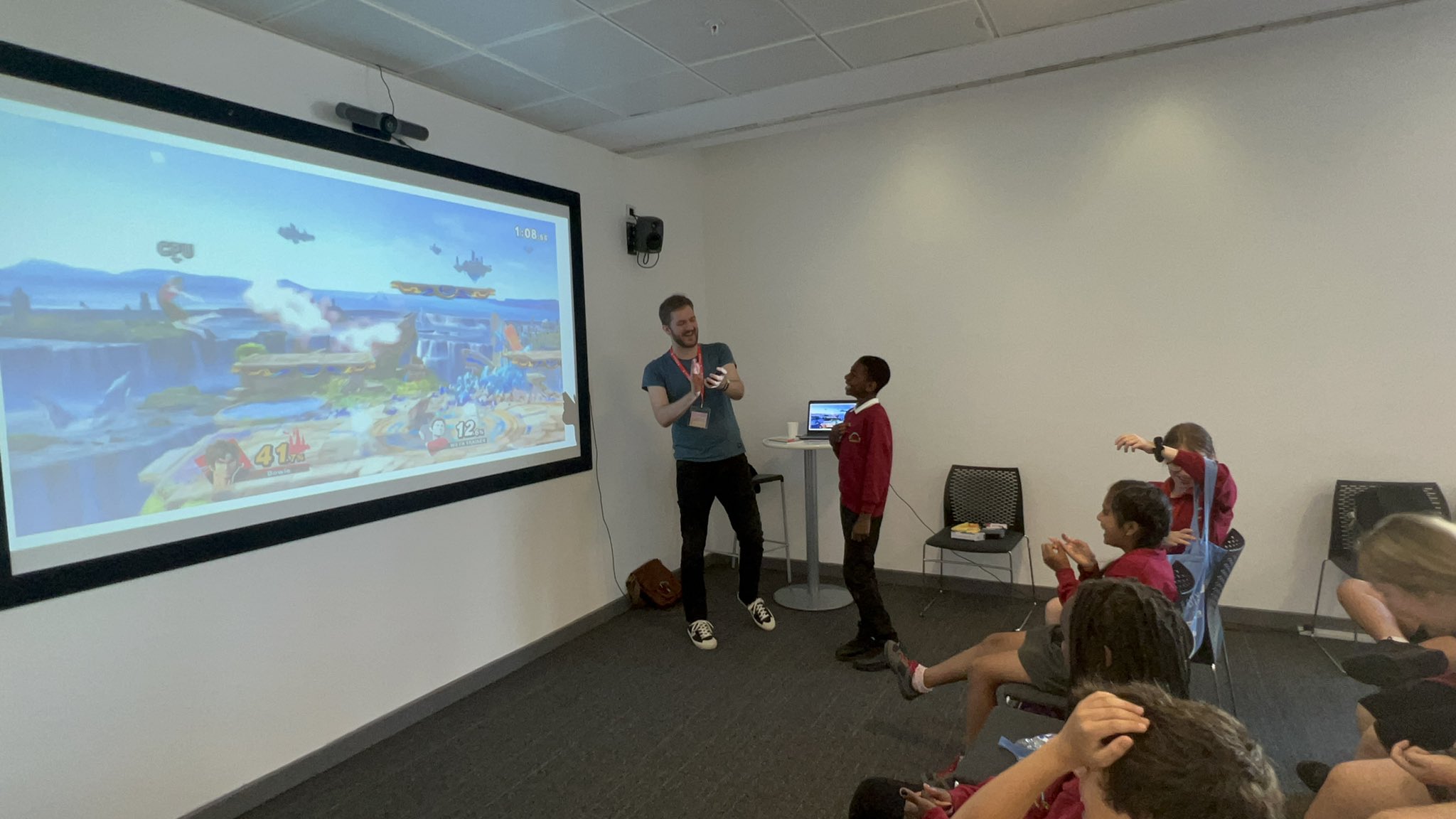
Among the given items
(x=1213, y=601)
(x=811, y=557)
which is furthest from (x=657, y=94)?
(x=1213, y=601)

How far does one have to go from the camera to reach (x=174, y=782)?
235 centimetres

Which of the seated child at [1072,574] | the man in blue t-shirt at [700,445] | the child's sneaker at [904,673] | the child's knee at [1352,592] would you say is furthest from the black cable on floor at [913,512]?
the child's knee at [1352,592]

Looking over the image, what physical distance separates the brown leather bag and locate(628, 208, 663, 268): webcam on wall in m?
1.96

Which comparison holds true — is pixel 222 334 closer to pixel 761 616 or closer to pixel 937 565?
pixel 761 616

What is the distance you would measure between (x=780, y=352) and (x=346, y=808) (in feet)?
11.4

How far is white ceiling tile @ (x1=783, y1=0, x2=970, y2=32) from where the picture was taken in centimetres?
262

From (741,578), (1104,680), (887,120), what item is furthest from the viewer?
(887,120)

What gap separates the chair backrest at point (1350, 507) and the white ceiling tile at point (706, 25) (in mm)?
3348

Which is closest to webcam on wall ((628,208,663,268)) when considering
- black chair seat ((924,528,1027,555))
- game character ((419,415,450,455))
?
game character ((419,415,450,455))

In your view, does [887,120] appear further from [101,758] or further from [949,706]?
[101,758]

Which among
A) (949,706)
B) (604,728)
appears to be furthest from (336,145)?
(949,706)

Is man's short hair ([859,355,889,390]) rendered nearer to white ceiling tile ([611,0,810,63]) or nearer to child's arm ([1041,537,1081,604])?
child's arm ([1041,537,1081,604])

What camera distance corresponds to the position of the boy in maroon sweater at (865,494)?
3.38 m

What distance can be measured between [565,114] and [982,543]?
126 inches
